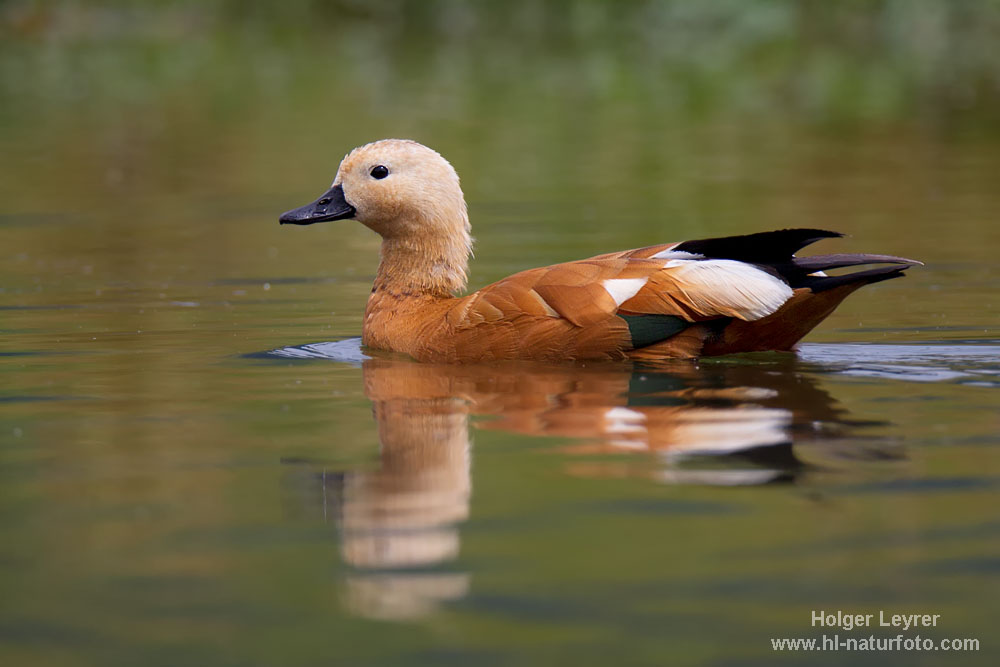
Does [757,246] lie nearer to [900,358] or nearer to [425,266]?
[900,358]

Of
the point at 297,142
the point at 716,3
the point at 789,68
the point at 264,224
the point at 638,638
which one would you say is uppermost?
the point at 716,3

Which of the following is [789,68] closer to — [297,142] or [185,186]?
[297,142]

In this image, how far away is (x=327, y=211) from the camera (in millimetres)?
9297

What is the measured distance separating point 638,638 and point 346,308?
681 cm

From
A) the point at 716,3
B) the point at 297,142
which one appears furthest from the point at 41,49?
the point at 297,142

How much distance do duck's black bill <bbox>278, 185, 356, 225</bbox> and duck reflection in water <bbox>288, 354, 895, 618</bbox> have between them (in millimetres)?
1146

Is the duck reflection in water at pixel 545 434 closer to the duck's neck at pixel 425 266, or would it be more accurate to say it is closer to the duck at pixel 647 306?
the duck at pixel 647 306

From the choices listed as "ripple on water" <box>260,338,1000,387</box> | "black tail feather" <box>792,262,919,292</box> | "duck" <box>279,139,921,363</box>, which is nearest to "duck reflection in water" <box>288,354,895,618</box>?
"duck" <box>279,139,921,363</box>

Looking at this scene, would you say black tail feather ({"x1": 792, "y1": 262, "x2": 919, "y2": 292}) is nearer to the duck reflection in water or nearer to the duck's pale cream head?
the duck reflection in water

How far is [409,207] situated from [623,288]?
184 centimetres

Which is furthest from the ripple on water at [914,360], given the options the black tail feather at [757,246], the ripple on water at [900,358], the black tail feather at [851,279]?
the black tail feather at [757,246]

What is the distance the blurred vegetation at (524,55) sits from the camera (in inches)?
1121

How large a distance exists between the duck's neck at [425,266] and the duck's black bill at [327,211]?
1.16ft

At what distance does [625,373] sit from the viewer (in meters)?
7.73
